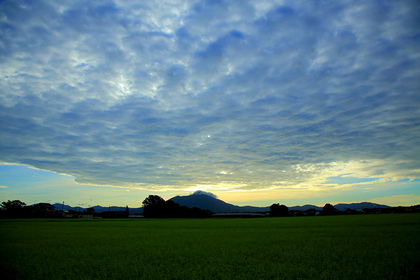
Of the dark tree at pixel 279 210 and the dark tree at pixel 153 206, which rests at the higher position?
the dark tree at pixel 153 206

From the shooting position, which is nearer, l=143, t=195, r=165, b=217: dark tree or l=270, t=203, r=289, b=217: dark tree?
l=143, t=195, r=165, b=217: dark tree

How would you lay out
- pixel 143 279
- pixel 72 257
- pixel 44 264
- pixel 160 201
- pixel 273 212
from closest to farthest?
1. pixel 143 279
2. pixel 44 264
3. pixel 72 257
4. pixel 160 201
5. pixel 273 212

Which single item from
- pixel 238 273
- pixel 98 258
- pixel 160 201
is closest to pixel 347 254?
pixel 238 273

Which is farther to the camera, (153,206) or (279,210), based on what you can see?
(279,210)

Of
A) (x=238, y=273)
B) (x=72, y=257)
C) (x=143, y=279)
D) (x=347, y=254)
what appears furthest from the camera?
(x=72, y=257)

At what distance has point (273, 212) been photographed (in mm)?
175875

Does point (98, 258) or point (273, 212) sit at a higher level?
point (98, 258)

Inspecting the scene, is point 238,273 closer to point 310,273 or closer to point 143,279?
point 310,273

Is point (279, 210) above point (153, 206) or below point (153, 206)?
below

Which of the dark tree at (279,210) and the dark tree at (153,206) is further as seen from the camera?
the dark tree at (279,210)

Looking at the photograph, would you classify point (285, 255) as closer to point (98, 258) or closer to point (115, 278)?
point (115, 278)

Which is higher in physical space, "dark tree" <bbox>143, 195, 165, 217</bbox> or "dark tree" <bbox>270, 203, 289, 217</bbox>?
"dark tree" <bbox>143, 195, 165, 217</bbox>

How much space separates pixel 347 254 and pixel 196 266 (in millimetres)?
6343

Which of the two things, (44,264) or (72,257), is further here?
(72,257)
